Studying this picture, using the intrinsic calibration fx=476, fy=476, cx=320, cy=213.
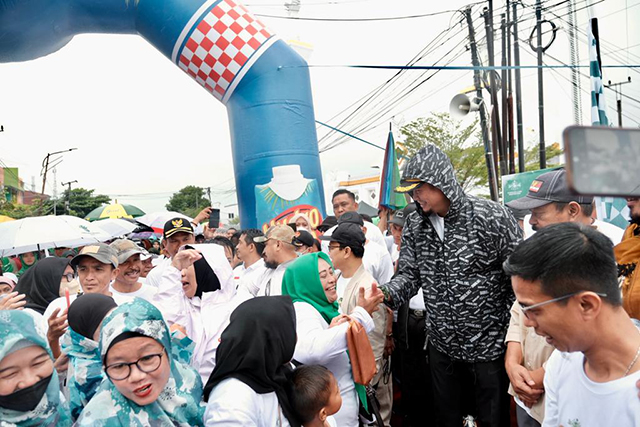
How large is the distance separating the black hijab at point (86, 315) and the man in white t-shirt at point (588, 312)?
1943 mm

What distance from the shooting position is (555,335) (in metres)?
1.35

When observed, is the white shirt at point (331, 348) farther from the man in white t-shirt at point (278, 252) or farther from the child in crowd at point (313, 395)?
the man in white t-shirt at point (278, 252)

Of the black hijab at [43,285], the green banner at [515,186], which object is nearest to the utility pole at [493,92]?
the green banner at [515,186]

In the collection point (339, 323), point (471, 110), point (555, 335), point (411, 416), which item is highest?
point (471, 110)

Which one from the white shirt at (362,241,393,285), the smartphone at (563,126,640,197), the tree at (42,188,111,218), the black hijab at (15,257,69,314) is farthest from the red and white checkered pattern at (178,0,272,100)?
the tree at (42,188,111,218)

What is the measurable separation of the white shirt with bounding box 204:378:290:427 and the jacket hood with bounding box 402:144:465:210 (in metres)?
1.39

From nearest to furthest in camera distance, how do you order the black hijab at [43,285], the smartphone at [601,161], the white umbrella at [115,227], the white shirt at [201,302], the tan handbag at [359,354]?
the smartphone at [601,161], the tan handbag at [359,354], the white shirt at [201,302], the black hijab at [43,285], the white umbrella at [115,227]

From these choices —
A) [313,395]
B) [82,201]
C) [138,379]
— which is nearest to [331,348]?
[313,395]

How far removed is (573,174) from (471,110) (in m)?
10.6

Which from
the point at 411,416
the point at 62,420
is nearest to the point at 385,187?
the point at 411,416

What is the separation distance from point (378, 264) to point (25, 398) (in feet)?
9.17

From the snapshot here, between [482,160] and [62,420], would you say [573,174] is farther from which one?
[482,160]

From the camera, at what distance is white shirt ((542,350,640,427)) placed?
1284 mm

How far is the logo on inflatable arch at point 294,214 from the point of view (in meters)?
7.34
